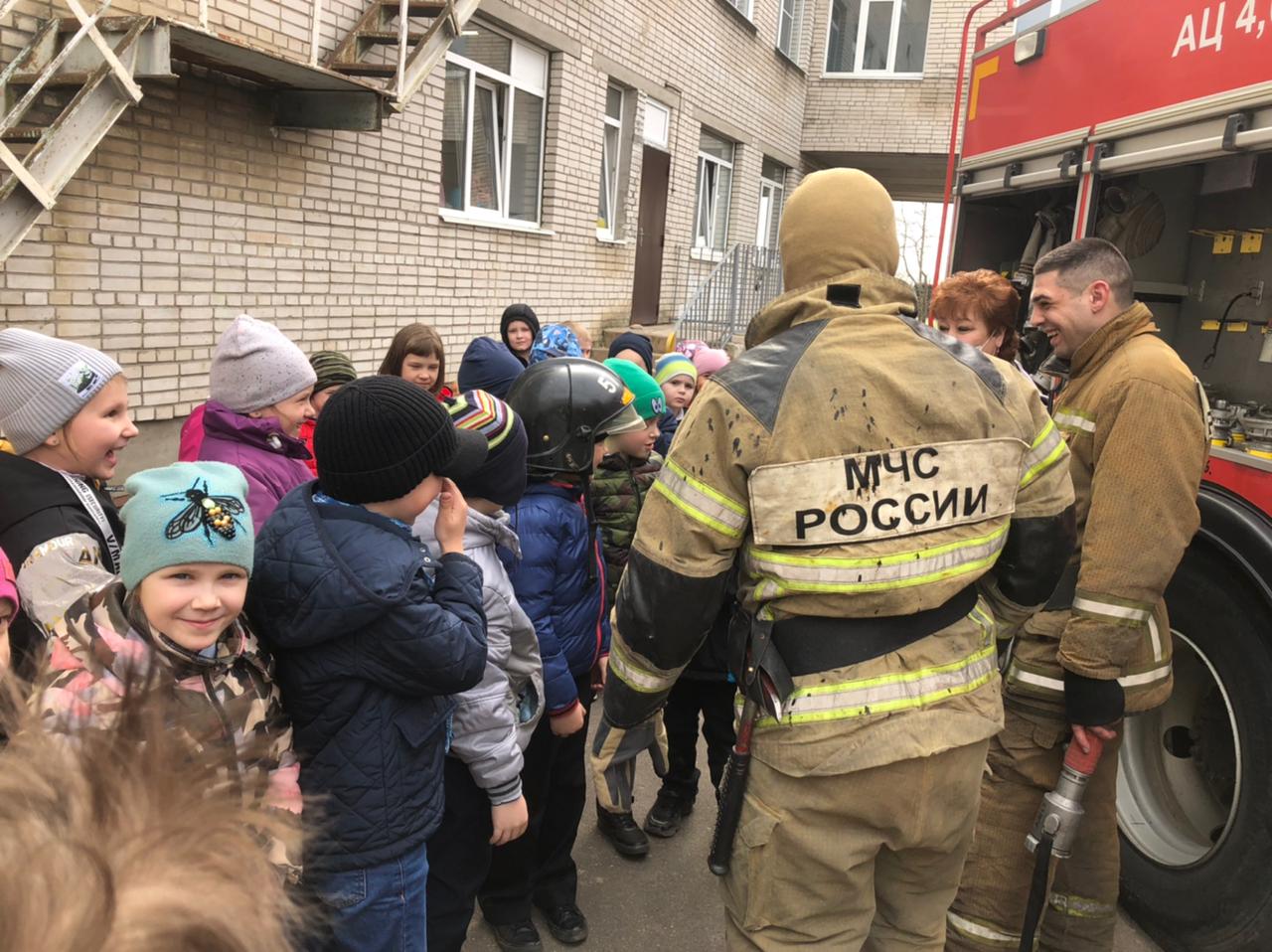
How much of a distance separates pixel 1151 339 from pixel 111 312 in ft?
15.4

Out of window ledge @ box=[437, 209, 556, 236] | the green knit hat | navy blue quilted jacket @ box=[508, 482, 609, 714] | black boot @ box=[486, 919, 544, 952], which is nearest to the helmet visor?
navy blue quilted jacket @ box=[508, 482, 609, 714]

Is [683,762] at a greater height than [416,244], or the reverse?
[416,244]

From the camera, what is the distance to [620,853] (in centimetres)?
312

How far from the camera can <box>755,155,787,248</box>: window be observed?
15.5 metres

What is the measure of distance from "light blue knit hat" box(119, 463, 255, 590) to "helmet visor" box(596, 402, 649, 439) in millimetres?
1220

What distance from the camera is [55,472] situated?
6.10ft

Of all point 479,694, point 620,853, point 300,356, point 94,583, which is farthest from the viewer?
point 620,853

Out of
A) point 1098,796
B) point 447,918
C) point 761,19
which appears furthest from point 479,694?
point 761,19

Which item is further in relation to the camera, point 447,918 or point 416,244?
point 416,244

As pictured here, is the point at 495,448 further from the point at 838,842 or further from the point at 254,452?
the point at 838,842

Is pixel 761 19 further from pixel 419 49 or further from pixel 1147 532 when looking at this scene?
pixel 1147 532

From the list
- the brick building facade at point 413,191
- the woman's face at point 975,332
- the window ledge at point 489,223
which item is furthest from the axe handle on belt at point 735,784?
the window ledge at point 489,223

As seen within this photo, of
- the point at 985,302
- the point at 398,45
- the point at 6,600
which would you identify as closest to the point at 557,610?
the point at 6,600

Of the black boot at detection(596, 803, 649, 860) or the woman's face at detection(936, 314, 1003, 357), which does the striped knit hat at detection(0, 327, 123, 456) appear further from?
the woman's face at detection(936, 314, 1003, 357)
